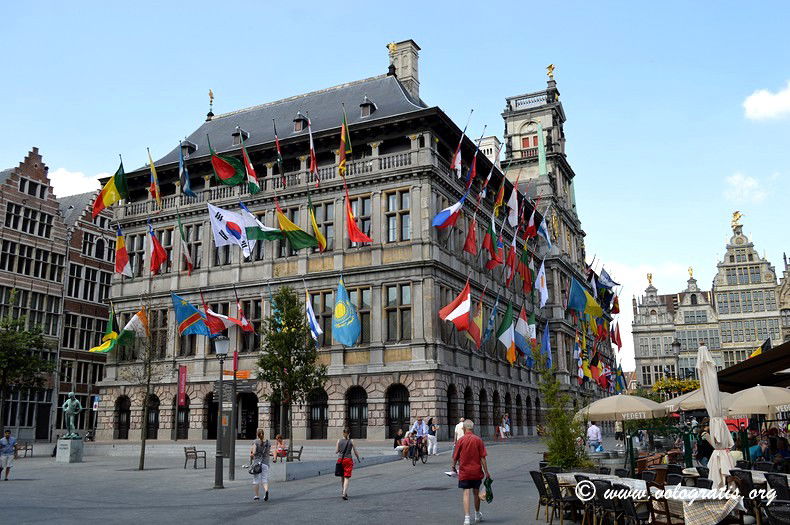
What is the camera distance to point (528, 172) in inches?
2793

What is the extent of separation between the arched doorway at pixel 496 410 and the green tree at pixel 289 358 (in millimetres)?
16224

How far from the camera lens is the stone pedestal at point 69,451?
107 feet

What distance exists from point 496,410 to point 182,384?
19120 millimetres

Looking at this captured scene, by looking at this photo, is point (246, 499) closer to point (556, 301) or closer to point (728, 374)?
point (728, 374)

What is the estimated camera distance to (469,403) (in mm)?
40000

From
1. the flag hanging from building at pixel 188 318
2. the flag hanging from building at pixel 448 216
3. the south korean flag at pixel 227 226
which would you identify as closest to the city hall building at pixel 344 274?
the flag hanging from building at pixel 448 216

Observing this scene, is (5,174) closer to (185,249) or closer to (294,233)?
(185,249)

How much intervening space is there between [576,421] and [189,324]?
82.6 ft

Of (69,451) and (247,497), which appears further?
(69,451)

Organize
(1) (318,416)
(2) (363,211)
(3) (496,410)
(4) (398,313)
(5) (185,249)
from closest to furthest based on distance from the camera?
(4) (398,313)
(1) (318,416)
(2) (363,211)
(5) (185,249)
(3) (496,410)

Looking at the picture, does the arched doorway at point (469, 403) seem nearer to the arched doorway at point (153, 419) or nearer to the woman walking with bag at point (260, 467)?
the arched doorway at point (153, 419)

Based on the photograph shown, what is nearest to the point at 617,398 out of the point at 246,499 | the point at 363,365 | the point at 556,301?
the point at 246,499

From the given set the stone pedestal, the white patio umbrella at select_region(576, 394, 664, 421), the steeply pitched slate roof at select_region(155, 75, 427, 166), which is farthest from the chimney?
the white patio umbrella at select_region(576, 394, 664, 421)

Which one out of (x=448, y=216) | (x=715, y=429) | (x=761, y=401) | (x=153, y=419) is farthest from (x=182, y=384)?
(x=715, y=429)
